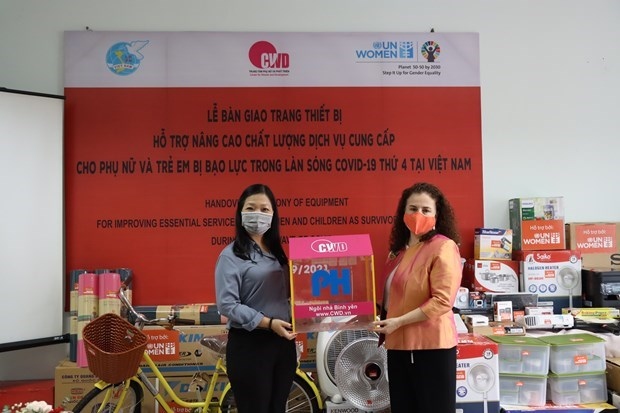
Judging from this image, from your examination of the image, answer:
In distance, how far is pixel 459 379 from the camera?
2.76 m

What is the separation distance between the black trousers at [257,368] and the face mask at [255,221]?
1.48ft

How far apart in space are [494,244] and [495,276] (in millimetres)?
239

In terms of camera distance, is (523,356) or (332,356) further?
(523,356)

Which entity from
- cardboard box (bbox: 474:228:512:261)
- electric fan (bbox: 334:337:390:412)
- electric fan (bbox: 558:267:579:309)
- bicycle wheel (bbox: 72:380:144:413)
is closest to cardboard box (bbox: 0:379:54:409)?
bicycle wheel (bbox: 72:380:144:413)

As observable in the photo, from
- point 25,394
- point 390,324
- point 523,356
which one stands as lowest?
point 25,394

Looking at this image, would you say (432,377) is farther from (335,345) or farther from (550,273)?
(550,273)

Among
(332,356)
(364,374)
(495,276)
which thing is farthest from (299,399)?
(495,276)

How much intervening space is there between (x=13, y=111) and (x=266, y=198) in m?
2.31

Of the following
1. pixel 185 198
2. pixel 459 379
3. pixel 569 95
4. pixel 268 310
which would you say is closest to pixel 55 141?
pixel 185 198

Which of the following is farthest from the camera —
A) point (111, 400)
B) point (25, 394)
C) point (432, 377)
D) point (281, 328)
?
point (25, 394)

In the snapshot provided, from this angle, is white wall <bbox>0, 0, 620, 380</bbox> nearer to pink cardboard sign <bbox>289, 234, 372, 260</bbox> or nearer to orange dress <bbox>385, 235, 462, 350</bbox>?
orange dress <bbox>385, 235, 462, 350</bbox>

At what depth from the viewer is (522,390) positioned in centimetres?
293

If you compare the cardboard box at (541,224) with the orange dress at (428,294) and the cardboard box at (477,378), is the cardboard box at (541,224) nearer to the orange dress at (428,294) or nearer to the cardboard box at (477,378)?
the cardboard box at (477,378)

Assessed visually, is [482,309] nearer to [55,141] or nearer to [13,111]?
[55,141]
